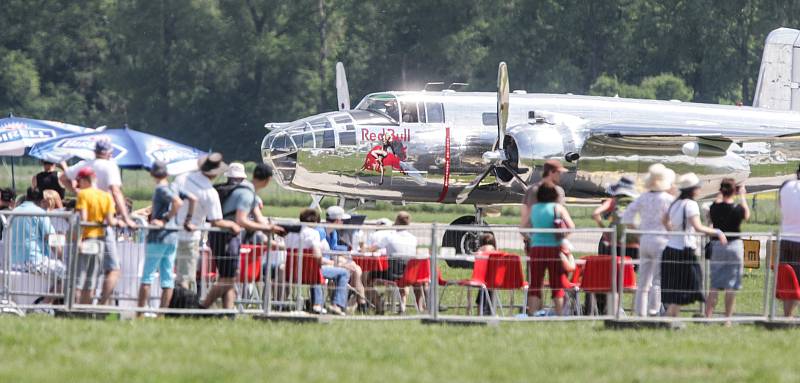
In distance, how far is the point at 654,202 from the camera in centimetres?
1496

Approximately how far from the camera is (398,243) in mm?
Answer: 16766

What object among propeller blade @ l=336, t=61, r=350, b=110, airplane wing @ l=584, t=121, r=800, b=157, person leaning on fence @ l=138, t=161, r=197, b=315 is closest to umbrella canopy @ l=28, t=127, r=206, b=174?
person leaning on fence @ l=138, t=161, r=197, b=315

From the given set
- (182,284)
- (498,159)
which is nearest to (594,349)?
(182,284)

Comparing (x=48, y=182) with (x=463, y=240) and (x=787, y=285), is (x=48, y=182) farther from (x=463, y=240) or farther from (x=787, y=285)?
(x=787, y=285)

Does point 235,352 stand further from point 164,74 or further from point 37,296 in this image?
point 164,74

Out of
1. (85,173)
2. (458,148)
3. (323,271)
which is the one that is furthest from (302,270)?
(458,148)

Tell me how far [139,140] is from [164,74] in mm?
52682

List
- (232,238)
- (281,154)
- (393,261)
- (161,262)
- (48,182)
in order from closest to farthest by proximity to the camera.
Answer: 1. (161,262)
2. (232,238)
3. (393,261)
4. (48,182)
5. (281,154)

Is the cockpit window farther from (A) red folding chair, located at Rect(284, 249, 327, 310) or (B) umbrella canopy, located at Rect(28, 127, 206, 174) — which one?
(A) red folding chair, located at Rect(284, 249, 327, 310)

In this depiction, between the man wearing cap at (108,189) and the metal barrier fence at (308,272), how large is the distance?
1.5 inches

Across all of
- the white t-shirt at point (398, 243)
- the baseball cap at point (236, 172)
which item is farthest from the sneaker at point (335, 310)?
the baseball cap at point (236, 172)

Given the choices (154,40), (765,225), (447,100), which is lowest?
(765,225)

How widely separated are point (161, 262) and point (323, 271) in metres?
2.22

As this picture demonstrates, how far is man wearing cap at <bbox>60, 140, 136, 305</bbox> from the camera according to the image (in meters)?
14.1
